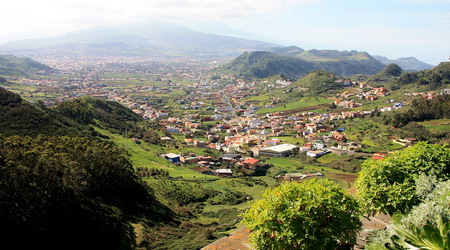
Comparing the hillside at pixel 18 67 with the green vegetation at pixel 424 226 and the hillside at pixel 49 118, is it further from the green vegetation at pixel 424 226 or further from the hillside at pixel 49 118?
the green vegetation at pixel 424 226

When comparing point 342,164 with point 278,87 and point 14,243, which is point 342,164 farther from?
point 278,87

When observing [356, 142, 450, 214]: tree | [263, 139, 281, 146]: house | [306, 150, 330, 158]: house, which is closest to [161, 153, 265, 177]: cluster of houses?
[306, 150, 330, 158]: house

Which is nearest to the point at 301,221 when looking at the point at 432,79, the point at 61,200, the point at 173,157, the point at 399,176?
the point at 399,176

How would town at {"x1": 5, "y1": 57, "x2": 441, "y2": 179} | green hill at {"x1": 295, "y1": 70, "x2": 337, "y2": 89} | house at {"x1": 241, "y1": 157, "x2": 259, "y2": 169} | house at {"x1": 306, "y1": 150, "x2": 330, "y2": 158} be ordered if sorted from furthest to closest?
green hill at {"x1": 295, "y1": 70, "x2": 337, "y2": 89}, town at {"x1": 5, "y1": 57, "x2": 441, "y2": 179}, house at {"x1": 306, "y1": 150, "x2": 330, "y2": 158}, house at {"x1": 241, "y1": 157, "x2": 259, "y2": 169}

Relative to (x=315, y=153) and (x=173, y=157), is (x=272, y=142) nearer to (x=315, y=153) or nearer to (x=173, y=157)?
(x=315, y=153)

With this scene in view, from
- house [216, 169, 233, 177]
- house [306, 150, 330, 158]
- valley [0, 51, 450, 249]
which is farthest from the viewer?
house [306, 150, 330, 158]

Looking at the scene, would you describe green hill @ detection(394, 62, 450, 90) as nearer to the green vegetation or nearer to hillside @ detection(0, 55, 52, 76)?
the green vegetation

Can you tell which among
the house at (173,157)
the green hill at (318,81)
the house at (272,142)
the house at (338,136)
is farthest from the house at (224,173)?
the green hill at (318,81)
